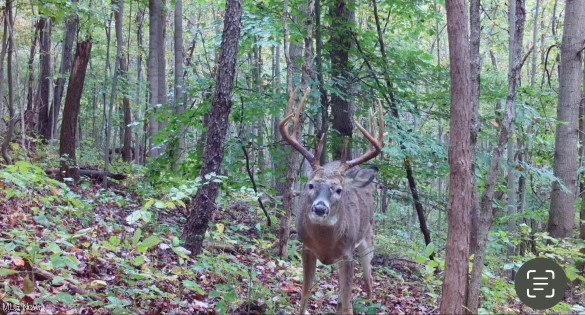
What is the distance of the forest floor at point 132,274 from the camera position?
468 centimetres

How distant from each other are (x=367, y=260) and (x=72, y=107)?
26.0 ft

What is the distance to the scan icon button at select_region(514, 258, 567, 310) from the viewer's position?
5535 millimetres

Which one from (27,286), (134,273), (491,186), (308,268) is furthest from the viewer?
(308,268)

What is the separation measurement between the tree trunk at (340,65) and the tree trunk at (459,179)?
484 centimetres

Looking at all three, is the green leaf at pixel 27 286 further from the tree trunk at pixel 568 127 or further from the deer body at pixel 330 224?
the tree trunk at pixel 568 127

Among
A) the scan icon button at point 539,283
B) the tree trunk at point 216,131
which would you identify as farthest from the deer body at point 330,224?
the scan icon button at point 539,283

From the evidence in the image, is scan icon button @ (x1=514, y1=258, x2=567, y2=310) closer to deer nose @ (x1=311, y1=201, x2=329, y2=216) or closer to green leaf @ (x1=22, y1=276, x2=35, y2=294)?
deer nose @ (x1=311, y1=201, x2=329, y2=216)

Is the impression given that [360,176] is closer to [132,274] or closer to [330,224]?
[330,224]

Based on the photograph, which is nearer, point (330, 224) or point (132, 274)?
point (132, 274)

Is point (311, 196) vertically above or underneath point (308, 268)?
above

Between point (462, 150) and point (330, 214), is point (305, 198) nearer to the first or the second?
point (330, 214)

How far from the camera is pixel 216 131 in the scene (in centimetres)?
689

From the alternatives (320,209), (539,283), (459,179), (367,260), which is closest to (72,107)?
(367,260)

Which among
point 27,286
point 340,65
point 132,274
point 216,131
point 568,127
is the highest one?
point 340,65
